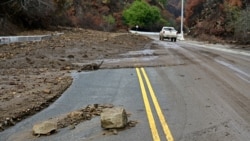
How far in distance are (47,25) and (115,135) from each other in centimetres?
3644

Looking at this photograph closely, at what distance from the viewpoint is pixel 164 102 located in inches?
411

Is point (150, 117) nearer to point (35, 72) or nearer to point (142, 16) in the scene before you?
point (35, 72)

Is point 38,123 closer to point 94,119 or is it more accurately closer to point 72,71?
point 94,119

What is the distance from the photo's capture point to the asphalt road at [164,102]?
7852 millimetres

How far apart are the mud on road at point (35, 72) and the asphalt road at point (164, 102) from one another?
387 mm

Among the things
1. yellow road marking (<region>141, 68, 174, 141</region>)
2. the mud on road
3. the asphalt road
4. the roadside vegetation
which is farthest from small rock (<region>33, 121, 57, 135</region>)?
the roadside vegetation

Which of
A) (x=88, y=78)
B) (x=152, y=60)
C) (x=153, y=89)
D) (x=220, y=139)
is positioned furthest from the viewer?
(x=152, y=60)

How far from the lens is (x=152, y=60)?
20562 millimetres

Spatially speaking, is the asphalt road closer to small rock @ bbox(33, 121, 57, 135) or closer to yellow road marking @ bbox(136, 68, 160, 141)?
yellow road marking @ bbox(136, 68, 160, 141)

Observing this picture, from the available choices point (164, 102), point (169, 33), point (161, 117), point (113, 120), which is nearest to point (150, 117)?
point (161, 117)

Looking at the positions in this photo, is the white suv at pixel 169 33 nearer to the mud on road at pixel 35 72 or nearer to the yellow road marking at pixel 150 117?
the mud on road at pixel 35 72

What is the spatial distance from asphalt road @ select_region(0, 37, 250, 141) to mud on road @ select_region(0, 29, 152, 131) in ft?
1.27

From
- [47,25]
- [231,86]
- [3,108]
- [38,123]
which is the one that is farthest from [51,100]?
[47,25]

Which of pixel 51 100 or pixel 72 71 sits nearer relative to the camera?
pixel 51 100
